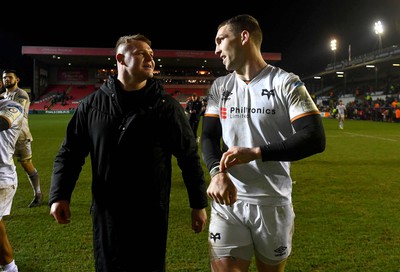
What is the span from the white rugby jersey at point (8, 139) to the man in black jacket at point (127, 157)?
4.25ft

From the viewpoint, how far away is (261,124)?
2.28 m

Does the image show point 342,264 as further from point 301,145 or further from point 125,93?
point 125,93

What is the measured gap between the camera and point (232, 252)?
90.3 inches

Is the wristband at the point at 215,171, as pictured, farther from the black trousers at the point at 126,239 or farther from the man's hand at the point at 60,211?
the man's hand at the point at 60,211

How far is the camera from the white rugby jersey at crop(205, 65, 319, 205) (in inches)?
88.0

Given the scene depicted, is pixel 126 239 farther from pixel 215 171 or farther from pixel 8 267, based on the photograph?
Result: pixel 8 267

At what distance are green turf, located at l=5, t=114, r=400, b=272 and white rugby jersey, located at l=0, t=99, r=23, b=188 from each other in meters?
0.99

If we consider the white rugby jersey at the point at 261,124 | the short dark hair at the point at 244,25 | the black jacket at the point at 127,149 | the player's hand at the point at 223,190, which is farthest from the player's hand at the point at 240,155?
the short dark hair at the point at 244,25

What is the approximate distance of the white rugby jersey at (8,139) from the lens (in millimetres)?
3355

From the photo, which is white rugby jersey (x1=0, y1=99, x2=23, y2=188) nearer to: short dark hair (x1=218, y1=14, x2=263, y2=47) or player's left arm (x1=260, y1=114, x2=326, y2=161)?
short dark hair (x1=218, y1=14, x2=263, y2=47)

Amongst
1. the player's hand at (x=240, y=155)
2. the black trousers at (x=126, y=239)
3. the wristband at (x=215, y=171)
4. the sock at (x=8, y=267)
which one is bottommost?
the sock at (x=8, y=267)

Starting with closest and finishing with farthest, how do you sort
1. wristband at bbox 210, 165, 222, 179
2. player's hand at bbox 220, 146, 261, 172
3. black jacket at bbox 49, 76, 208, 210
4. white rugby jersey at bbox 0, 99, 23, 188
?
player's hand at bbox 220, 146, 261, 172 → wristband at bbox 210, 165, 222, 179 → black jacket at bbox 49, 76, 208, 210 → white rugby jersey at bbox 0, 99, 23, 188

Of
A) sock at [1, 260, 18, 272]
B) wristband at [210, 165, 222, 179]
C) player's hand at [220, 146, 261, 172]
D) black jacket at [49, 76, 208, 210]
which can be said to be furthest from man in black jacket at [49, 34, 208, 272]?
sock at [1, 260, 18, 272]

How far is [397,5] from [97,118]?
174ft
